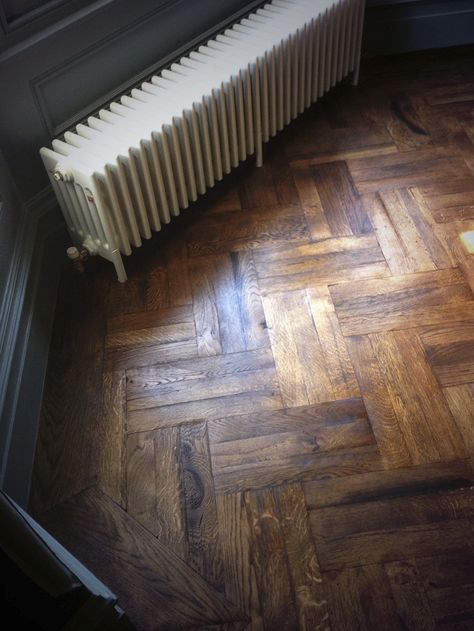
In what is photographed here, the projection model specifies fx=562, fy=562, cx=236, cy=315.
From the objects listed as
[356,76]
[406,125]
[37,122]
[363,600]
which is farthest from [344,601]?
[356,76]

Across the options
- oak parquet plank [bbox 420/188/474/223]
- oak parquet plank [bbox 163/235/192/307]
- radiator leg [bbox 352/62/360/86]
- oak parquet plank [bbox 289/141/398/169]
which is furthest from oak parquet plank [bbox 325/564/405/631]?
radiator leg [bbox 352/62/360/86]

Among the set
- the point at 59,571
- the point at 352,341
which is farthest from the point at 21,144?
the point at 59,571

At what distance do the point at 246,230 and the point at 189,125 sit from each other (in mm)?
381

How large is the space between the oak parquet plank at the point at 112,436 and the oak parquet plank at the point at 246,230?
511 millimetres

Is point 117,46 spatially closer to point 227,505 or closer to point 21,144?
point 21,144

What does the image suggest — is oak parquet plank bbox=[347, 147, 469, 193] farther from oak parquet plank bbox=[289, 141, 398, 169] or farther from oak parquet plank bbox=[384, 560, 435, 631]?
oak parquet plank bbox=[384, 560, 435, 631]

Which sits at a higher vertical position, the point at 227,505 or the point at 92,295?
the point at 92,295

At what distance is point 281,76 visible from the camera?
1.81 m

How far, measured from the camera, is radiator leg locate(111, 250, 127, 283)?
1584mm

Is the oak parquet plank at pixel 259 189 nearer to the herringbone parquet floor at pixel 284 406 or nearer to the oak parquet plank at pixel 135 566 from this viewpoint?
the herringbone parquet floor at pixel 284 406

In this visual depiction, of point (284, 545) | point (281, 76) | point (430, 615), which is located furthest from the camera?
point (281, 76)

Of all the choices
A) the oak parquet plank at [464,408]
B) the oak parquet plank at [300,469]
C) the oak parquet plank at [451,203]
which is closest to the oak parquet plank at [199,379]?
the oak parquet plank at [300,469]

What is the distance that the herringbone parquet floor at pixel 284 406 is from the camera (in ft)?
3.65

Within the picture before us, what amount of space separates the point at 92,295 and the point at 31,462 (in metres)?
0.53
